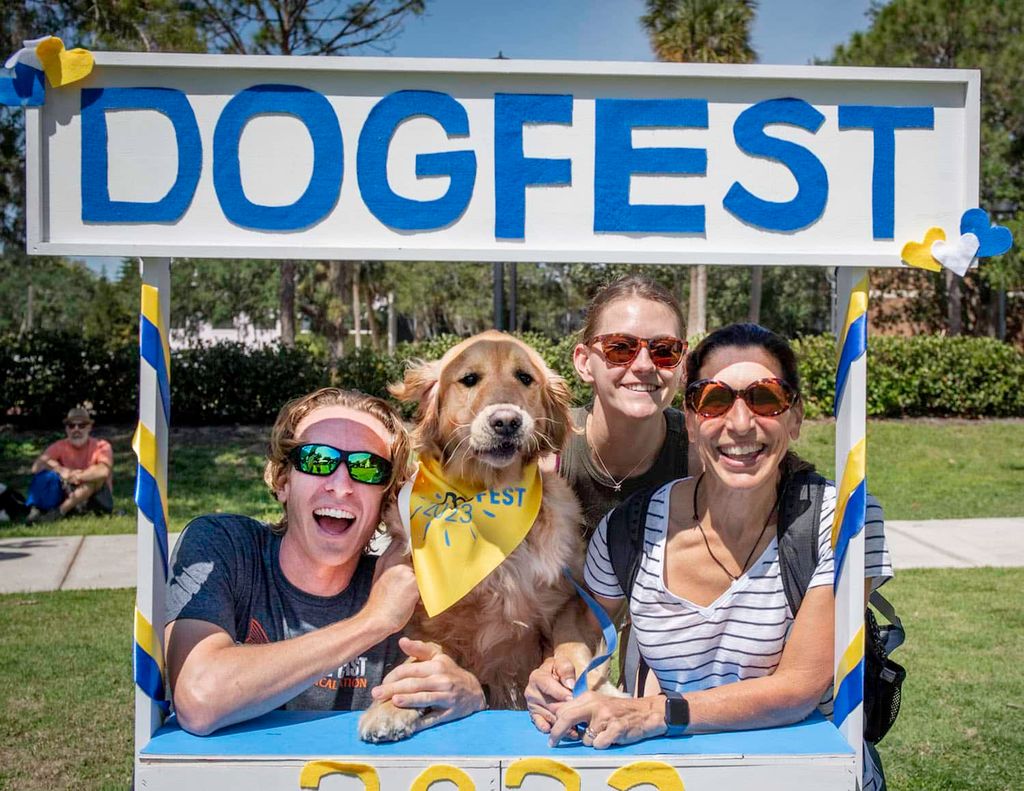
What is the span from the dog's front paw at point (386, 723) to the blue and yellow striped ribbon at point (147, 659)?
52 cm

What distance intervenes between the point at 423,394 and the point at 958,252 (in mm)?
1610

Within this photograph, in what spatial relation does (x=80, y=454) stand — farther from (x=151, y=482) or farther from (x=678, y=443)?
(x=151, y=482)

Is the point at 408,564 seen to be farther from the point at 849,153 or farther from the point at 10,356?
the point at 10,356

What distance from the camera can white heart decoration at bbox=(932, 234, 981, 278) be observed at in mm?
2270

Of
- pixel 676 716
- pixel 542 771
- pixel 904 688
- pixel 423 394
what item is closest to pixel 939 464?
pixel 904 688

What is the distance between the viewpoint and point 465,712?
268cm

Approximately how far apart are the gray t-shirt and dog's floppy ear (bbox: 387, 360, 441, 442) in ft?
1.62

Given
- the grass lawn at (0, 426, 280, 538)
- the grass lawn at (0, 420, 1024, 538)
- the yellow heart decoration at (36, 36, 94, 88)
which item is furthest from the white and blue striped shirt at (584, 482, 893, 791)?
the grass lawn at (0, 420, 1024, 538)

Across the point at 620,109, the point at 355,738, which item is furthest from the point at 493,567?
the point at 620,109

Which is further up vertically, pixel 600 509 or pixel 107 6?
pixel 107 6

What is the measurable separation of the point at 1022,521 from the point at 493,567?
1006cm

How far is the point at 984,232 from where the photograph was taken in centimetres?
228

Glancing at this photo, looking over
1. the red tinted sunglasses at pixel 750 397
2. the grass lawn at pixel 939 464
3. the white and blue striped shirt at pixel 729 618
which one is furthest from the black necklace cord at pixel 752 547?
the grass lawn at pixel 939 464

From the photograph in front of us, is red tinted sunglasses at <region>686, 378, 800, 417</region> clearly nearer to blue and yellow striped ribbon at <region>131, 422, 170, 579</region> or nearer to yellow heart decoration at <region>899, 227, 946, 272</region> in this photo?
yellow heart decoration at <region>899, 227, 946, 272</region>
